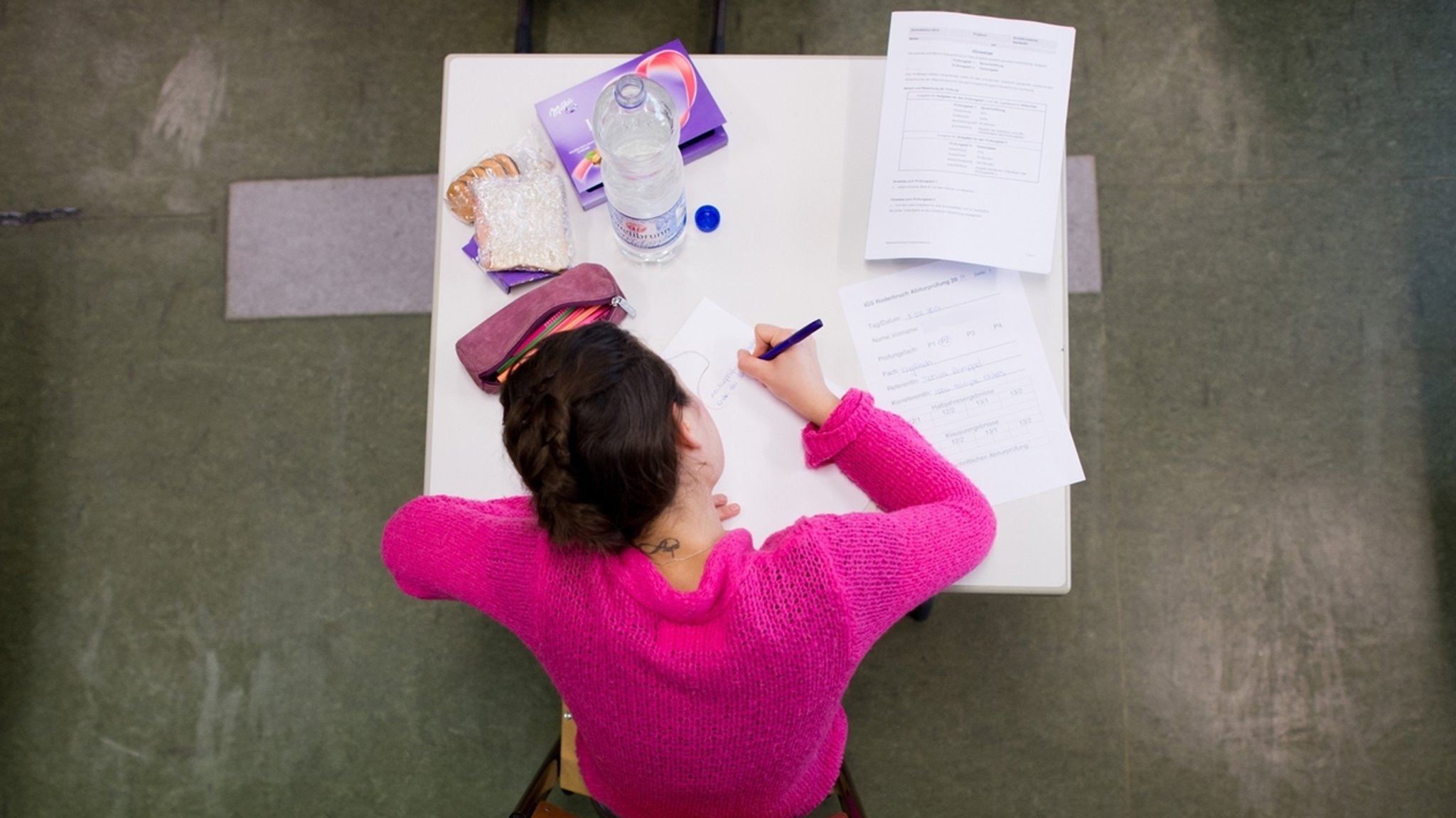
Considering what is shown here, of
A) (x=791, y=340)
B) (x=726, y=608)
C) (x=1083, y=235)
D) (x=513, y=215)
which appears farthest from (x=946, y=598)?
(x=513, y=215)

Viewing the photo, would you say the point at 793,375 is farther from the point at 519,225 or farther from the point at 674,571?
the point at 519,225

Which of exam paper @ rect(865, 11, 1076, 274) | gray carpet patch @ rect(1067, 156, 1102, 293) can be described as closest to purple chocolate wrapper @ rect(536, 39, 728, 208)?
exam paper @ rect(865, 11, 1076, 274)

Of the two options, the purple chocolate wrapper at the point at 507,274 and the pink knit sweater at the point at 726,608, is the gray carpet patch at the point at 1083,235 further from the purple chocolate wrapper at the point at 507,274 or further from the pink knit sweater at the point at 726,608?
the purple chocolate wrapper at the point at 507,274

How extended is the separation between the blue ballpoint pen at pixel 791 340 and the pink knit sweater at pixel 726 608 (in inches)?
3.8

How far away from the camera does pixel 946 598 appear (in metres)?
1.80

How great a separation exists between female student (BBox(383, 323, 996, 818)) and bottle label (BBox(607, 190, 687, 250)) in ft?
0.74

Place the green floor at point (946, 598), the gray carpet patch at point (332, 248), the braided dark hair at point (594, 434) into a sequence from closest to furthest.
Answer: the braided dark hair at point (594, 434)
the green floor at point (946, 598)
the gray carpet patch at point (332, 248)

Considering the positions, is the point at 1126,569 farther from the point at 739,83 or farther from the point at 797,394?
the point at 739,83

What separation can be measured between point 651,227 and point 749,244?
16 centimetres

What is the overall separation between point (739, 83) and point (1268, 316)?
128 centimetres

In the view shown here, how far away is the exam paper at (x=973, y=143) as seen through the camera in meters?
1.13

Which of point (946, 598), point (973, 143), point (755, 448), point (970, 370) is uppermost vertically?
point (973, 143)

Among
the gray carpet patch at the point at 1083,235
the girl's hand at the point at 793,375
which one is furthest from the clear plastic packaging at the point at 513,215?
the gray carpet patch at the point at 1083,235

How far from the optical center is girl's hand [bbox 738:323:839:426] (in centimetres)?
108
